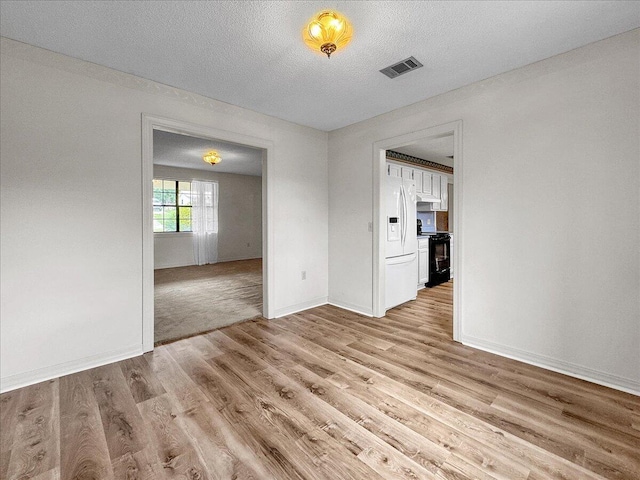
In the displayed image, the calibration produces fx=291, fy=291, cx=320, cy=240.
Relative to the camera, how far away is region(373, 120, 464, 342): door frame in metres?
3.04

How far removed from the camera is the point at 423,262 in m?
5.58

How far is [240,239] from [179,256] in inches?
77.6

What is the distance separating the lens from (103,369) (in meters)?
2.52

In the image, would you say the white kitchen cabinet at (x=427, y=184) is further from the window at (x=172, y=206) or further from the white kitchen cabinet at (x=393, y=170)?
the window at (x=172, y=206)

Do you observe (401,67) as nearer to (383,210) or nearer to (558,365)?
(383,210)

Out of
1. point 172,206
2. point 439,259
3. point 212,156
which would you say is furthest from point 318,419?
point 172,206

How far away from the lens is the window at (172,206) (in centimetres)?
797

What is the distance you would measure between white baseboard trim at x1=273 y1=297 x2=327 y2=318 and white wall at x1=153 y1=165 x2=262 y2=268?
545cm

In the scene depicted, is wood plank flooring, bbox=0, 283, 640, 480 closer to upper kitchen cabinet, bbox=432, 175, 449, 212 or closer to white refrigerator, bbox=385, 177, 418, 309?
white refrigerator, bbox=385, 177, 418, 309

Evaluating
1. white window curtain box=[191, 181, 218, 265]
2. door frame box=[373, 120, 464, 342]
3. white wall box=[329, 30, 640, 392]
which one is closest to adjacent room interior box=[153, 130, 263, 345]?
white window curtain box=[191, 181, 218, 265]

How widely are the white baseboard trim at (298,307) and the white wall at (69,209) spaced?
164 cm

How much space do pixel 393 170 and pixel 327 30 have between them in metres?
3.33

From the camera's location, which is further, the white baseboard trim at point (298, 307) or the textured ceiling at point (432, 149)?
the textured ceiling at point (432, 149)

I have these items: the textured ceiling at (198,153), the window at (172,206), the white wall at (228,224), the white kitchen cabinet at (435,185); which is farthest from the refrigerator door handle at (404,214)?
the window at (172,206)
